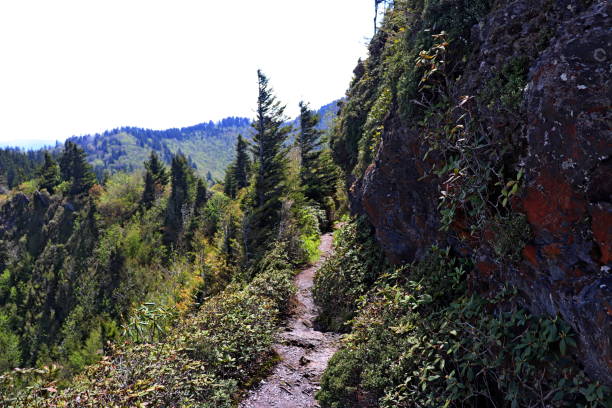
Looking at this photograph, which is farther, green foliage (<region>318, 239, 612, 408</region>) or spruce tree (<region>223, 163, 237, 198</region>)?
spruce tree (<region>223, 163, 237, 198</region>)

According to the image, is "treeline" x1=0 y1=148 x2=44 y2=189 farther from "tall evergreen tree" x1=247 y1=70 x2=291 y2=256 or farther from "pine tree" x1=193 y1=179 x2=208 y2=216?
"tall evergreen tree" x1=247 y1=70 x2=291 y2=256

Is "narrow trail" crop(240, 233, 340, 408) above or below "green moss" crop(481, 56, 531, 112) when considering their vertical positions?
below

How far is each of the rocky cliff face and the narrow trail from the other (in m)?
4.36

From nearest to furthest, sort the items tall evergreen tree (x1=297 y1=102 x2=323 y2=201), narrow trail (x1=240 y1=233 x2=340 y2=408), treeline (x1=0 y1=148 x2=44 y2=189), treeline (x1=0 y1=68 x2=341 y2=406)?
narrow trail (x1=240 y1=233 x2=340 y2=408)
treeline (x1=0 y1=68 x2=341 y2=406)
tall evergreen tree (x1=297 y1=102 x2=323 y2=201)
treeline (x1=0 y1=148 x2=44 y2=189)

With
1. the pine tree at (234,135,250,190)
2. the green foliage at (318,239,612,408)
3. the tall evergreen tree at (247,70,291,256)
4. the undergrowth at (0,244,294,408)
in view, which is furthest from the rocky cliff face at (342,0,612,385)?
the pine tree at (234,135,250,190)

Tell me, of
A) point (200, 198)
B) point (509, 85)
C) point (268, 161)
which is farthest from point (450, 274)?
point (200, 198)

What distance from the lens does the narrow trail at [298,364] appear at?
285 inches

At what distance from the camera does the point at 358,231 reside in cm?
1190

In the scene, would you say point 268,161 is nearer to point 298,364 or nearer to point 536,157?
point 298,364

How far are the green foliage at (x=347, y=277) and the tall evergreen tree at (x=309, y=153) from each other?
14006 millimetres

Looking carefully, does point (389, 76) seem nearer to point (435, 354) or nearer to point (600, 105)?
point (600, 105)

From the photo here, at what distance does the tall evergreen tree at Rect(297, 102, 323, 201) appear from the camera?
2677cm

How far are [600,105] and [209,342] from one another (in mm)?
8342

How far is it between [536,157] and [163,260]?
149 feet
